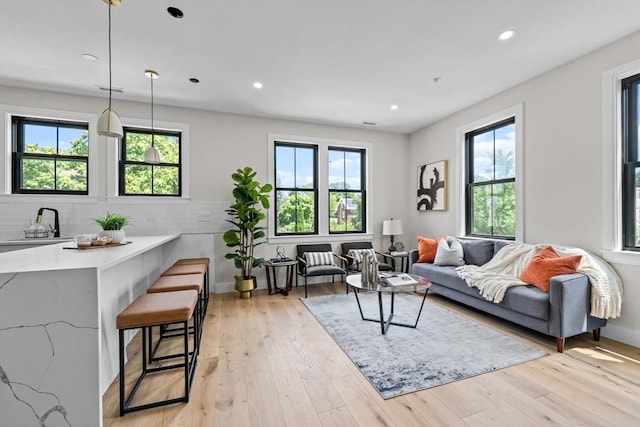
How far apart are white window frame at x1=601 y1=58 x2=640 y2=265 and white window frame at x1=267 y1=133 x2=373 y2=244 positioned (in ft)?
10.5

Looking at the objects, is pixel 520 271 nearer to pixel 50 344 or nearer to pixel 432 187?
pixel 432 187

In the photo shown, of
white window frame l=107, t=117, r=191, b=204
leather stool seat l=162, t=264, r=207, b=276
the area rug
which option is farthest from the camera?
white window frame l=107, t=117, r=191, b=204

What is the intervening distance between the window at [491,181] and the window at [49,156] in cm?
557

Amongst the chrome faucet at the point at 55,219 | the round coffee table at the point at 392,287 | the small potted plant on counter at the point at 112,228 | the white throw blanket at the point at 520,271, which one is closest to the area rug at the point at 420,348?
the round coffee table at the point at 392,287

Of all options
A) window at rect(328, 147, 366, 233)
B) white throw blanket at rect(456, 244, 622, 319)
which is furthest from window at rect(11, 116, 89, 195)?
white throw blanket at rect(456, 244, 622, 319)

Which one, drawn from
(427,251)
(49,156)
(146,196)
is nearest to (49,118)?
(49,156)

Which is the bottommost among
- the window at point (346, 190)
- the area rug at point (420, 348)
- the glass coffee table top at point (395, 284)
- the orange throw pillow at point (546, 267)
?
the area rug at point (420, 348)

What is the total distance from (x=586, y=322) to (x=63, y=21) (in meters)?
5.20

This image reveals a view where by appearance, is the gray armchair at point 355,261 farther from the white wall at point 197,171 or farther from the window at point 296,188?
the window at point 296,188

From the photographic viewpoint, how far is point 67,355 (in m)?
1.40

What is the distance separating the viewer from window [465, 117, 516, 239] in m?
3.78

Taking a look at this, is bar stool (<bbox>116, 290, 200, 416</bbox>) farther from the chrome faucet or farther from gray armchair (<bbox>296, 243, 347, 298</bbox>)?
the chrome faucet

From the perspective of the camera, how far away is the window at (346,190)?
17.1 ft

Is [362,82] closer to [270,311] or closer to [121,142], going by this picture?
[270,311]
